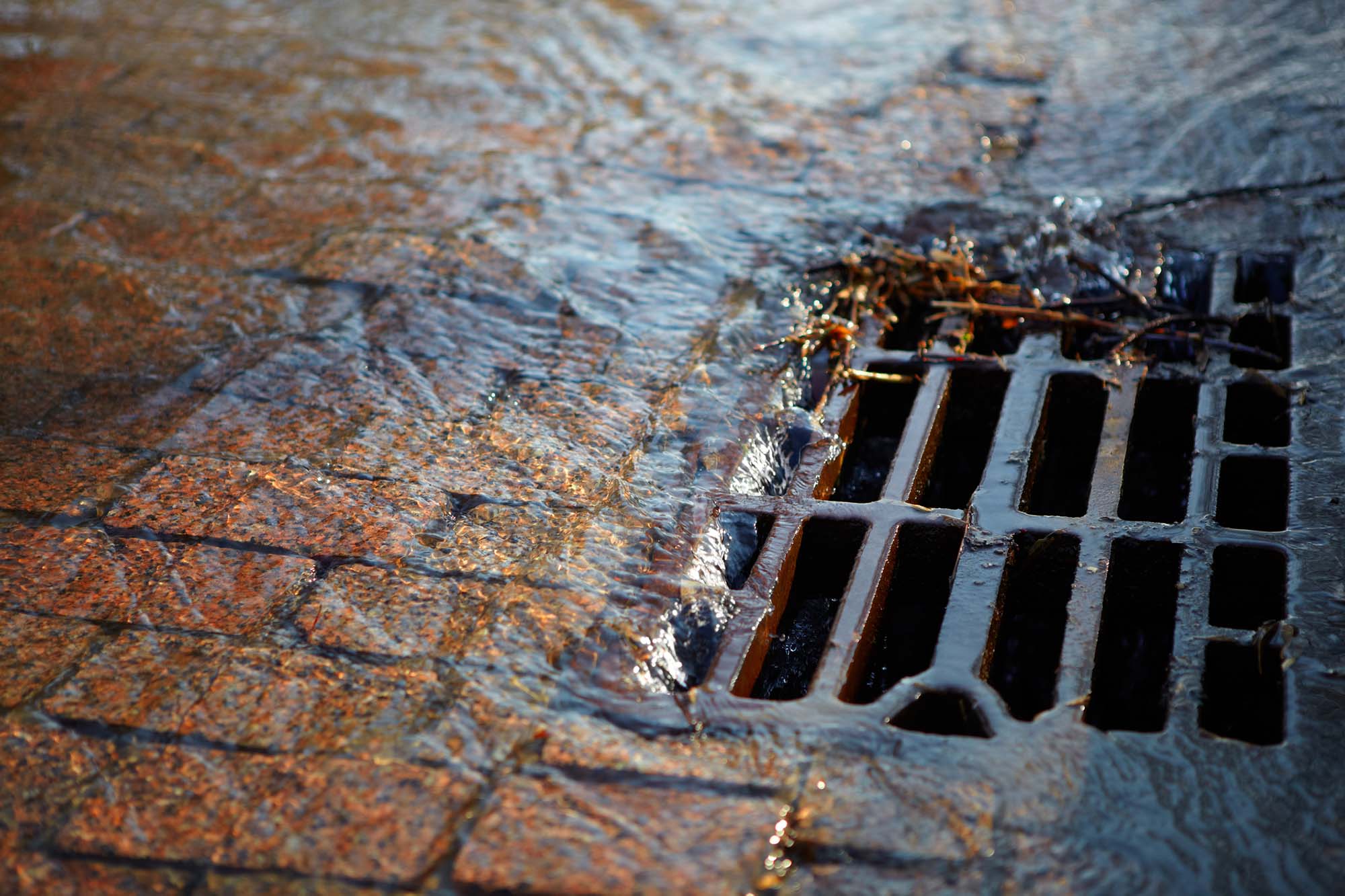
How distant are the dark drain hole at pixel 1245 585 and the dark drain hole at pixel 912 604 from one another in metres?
0.42

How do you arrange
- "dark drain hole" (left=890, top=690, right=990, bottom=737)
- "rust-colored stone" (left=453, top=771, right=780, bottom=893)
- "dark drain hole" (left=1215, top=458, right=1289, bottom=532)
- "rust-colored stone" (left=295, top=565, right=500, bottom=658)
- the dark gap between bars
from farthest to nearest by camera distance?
the dark gap between bars → "dark drain hole" (left=1215, top=458, right=1289, bottom=532) → "rust-colored stone" (left=295, top=565, right=500, bottom=658) → "dark drain hole" (left=890, top=690, right=990, bottom=737) → "rust-colored stone" (left=453, top=771, right=780, bottom=893)

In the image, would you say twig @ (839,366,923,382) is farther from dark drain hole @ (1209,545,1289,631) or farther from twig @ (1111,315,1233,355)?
dark drain hole @ (1209,545,1289,631)

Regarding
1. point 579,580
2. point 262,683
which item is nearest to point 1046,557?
point 579,580

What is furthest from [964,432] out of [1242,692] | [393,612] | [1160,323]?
[393,612]

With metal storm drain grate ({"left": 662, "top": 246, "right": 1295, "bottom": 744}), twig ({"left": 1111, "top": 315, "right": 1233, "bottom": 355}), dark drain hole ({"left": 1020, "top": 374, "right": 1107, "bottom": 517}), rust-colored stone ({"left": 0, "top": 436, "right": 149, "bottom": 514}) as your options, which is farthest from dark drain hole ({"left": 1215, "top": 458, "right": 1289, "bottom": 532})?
rust-colored stone ({"left": 0, "top": 436, "right": 149, "bottom": 514})

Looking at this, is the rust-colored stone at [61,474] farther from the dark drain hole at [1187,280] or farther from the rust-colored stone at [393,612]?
the dark drain hole at [1187,280]

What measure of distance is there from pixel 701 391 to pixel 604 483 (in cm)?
36

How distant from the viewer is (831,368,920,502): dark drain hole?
2297mm

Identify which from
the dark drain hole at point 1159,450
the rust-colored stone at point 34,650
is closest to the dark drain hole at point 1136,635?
the dark drain hole at point 1159,450

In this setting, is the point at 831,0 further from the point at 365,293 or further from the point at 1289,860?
the point at 1289,860

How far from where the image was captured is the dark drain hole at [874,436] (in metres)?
2.30

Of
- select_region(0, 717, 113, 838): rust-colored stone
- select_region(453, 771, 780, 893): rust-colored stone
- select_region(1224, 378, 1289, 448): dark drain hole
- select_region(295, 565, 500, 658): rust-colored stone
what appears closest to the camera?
select_region(453, 771, 780, 893): rust-colored stone

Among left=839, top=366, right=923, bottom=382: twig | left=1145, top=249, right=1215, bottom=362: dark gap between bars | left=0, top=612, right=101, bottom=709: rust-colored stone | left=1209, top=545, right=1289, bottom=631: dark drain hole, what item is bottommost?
left=0, top=612, right=101, bottom=709: rust-colored stone

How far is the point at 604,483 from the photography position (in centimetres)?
212
